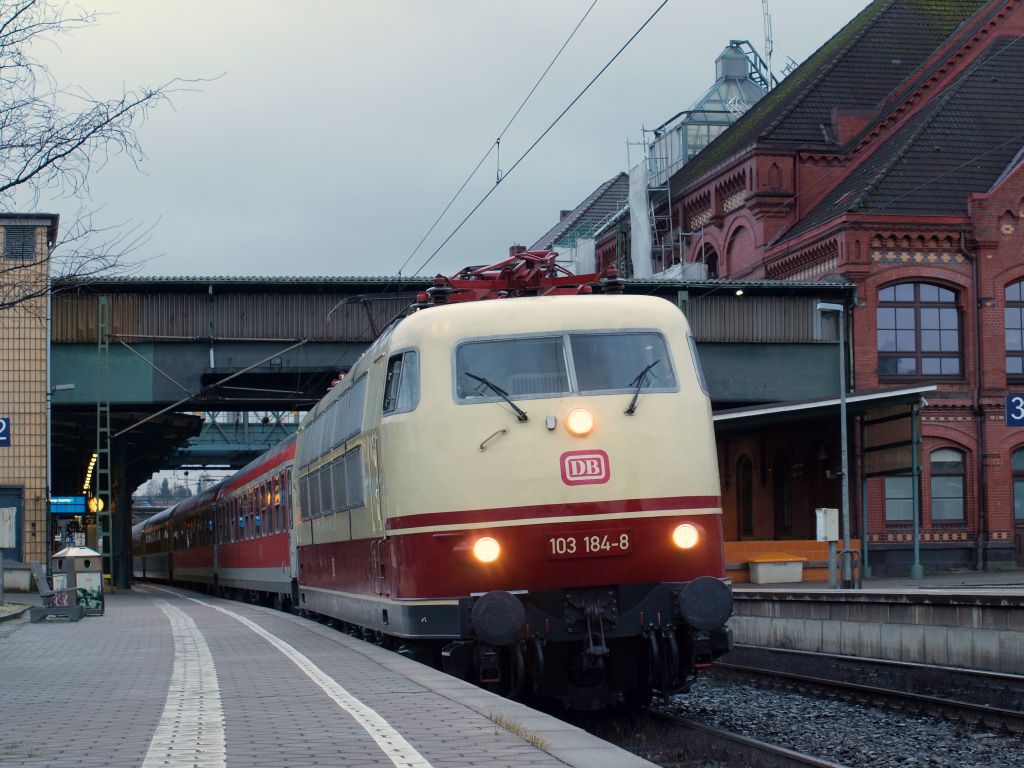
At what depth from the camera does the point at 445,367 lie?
12133 millimetres

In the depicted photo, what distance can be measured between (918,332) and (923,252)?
216 cm

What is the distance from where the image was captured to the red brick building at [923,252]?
39.7 meters

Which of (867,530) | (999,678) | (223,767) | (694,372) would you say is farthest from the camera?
(867,530)

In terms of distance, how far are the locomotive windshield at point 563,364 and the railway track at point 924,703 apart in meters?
3.92

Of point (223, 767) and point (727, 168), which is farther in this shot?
point (727, 168)

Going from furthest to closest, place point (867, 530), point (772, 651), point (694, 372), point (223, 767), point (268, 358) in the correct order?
point (867, 530) → point (268, 358) → point (772, 651) → point (694, 372) → point (223, 767)

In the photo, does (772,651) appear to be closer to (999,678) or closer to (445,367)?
(999,678)

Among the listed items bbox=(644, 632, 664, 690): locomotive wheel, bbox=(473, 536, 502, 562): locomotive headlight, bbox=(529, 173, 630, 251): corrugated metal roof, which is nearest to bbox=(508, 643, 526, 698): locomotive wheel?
bbox=(473, 536, 502, 562): locomotive headlight

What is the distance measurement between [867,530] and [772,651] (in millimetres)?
18609

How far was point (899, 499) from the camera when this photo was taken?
40.0 m

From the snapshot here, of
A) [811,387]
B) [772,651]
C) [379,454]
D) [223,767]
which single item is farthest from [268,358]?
[223,767]

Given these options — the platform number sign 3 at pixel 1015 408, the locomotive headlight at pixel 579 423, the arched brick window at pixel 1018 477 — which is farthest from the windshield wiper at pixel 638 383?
the arched brick window at pixel 1018 477

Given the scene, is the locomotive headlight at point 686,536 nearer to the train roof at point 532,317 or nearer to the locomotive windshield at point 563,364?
the locomotive windshield at point 563,364

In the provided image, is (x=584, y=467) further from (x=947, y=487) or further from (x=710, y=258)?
(x=710, y=258)
